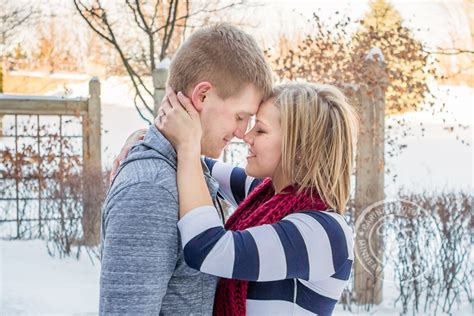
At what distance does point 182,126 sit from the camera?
1.63m

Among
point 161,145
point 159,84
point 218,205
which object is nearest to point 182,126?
point 161,145

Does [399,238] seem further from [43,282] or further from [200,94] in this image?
[200,94]

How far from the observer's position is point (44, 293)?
5.13 m

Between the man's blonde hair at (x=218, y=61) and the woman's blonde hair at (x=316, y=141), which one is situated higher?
the man's blonde hair at (x=218, y=61)

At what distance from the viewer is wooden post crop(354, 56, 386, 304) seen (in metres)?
5.19

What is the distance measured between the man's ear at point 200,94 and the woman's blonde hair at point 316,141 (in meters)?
0.22

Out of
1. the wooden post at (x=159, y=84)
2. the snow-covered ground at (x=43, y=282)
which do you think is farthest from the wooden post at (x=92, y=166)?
the wooden post at (x=159, y=84)

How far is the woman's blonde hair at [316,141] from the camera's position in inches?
69.9

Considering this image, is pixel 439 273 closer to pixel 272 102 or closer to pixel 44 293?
pixel 44 293

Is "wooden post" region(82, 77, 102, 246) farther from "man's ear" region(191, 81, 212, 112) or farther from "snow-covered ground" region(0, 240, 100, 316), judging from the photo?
"man's ear" region(191, 81, 212, 112)

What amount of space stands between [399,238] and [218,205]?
3709mm

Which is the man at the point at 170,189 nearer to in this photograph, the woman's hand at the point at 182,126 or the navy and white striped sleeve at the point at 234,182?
the woman's hand at the point at 182,126

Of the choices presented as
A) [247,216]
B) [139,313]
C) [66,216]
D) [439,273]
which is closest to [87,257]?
[66,216]

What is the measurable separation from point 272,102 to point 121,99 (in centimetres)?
1697
